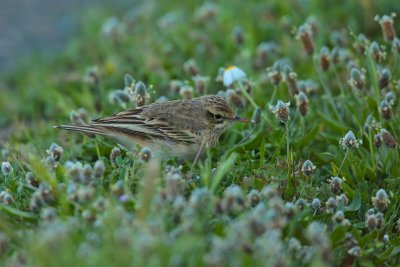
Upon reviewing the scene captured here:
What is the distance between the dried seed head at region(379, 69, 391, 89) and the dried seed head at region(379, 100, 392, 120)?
36 centimetres

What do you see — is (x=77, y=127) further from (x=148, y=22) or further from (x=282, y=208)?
(x=148, y=22)

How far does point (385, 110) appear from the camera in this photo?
5.38 m

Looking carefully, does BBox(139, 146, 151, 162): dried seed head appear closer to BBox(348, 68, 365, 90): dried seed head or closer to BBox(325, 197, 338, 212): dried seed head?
BBox(325, 197, 338, 212): dried seed head

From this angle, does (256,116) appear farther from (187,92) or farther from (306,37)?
(306,37)

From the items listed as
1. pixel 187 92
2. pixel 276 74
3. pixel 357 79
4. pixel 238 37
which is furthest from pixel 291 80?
pixel 238 37

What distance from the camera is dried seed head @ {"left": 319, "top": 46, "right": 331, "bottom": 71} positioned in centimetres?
609

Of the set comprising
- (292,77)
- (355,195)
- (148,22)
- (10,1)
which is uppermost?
(10,1)

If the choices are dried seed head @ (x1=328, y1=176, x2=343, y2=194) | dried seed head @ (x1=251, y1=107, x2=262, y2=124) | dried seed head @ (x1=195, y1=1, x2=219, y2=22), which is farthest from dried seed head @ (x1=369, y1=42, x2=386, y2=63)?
dried seed head @ (x1=195, y1=1, x2=219, y2=22)

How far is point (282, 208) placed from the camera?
385 cm

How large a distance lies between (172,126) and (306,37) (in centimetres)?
138

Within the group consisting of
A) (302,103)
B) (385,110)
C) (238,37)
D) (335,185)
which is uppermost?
(238,37)

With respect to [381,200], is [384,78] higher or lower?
higher

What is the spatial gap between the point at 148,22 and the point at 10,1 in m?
3.08

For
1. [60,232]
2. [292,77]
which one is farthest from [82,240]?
[292,77]
